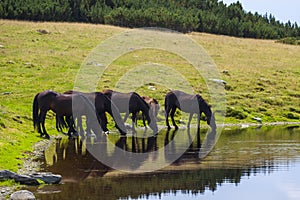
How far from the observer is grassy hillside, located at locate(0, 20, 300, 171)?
28.5 m

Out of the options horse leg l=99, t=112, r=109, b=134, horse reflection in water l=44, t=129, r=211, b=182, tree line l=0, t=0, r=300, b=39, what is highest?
tree line l=0, t=0, r=300, b=39

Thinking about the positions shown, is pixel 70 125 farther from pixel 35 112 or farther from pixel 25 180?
pixel 25 180

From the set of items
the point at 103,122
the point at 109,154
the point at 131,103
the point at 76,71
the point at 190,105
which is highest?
the point at 76,71

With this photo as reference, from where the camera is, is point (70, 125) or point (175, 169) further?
point (70, 125)

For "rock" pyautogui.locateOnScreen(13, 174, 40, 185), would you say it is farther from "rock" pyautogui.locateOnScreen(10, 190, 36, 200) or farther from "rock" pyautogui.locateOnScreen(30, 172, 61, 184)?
"rock" pyautogui.locateOnScreen(10, 190, 36, 200)

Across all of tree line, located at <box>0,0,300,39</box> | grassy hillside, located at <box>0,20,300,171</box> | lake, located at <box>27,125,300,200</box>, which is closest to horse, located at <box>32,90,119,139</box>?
grassy hillside, located at <box>0,20,300,171</box>

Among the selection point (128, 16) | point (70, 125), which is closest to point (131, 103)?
point (70, 125)

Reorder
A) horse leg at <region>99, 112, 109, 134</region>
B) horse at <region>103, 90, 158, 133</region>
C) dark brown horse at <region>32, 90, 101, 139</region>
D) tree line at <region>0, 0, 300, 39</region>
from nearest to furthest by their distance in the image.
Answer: dark brown horse at <region>32, 90, 101, 139</region> < horse leg at <region>99, 112, 109, 134</region> < horse at <region>103, 90, 158, 133</region> < tree line at <region>0, 0, 300, 39</region>

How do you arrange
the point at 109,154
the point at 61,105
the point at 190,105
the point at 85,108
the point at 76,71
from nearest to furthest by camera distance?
the point at 109,154
the point at 85,108
the point at 61,105
the point at 190,105
the point at 76,71

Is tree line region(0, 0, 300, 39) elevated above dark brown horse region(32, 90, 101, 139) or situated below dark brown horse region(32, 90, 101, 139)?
above

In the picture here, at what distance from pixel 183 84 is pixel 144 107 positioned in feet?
54.1

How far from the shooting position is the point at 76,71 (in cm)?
4453

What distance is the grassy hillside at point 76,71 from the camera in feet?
93.4

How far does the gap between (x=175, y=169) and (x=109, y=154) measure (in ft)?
13.3
